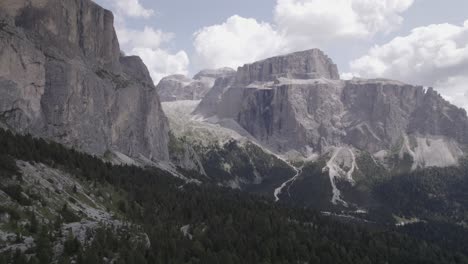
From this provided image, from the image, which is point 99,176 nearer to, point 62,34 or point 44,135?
point 44,135

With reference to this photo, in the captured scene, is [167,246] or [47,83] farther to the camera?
[47,83]

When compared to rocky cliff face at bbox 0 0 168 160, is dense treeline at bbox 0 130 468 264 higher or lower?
lower

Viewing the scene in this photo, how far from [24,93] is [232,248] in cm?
9805

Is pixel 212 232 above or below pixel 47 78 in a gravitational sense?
below

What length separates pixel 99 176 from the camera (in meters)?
114

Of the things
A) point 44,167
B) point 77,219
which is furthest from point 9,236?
point 44,167

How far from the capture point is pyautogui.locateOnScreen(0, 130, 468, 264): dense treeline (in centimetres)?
7631

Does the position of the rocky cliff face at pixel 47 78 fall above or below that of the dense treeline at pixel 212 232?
above

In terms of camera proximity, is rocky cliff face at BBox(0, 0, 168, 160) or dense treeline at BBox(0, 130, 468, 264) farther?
rocky cliff face at BBox(0, 0, 168, 160)

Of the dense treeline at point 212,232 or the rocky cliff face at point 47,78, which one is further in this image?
the rocky cliff face at point 47,78

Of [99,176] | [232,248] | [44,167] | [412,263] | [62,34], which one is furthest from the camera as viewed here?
[62,34]

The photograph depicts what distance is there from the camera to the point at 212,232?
106 metres

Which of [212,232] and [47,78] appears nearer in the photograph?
[212,232]

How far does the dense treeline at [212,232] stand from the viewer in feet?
250
